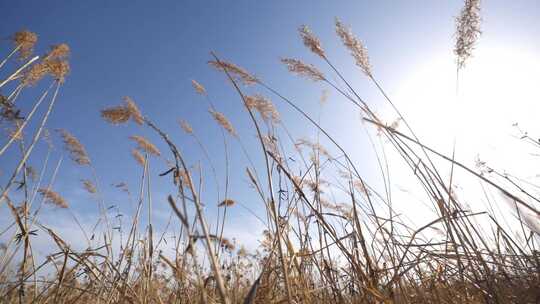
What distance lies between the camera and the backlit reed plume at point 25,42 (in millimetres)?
2436

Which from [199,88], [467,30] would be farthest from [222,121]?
[467,30]

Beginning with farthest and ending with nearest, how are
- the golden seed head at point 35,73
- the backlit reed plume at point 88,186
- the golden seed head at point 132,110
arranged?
the backlit reed plume at point 88,186 < the golden seed head at point 35,73 < the golden seed head at point 132,110

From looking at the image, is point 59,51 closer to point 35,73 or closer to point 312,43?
point 35,73

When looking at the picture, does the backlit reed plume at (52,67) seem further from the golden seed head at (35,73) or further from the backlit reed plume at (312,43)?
the backlit reed plume at (312,43)

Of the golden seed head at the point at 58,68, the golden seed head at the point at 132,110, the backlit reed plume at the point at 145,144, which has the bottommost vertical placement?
the golden seed head at the point at 132,110

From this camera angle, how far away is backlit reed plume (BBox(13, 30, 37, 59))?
2436mm

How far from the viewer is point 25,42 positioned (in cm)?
251

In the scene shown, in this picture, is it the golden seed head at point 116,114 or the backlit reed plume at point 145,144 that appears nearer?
the golden seed head at point 116,114

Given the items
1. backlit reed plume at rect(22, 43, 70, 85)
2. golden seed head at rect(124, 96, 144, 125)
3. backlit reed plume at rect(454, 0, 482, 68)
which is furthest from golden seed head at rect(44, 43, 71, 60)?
backlit reed plume at rect(454, 0, 482, 68)

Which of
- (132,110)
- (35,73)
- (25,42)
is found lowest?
(132,110)

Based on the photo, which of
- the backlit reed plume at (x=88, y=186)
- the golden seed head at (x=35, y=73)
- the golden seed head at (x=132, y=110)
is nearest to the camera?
the golden seed head at (x=132, y=110)

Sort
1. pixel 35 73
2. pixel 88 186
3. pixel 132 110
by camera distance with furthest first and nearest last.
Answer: pixel 88 186, pixel 35 73, pixel 132 110

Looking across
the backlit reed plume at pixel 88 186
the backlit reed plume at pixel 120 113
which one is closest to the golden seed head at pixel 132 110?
the backlit reed plume at pixel 120 113

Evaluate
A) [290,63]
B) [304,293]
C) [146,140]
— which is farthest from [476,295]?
[146,140]
